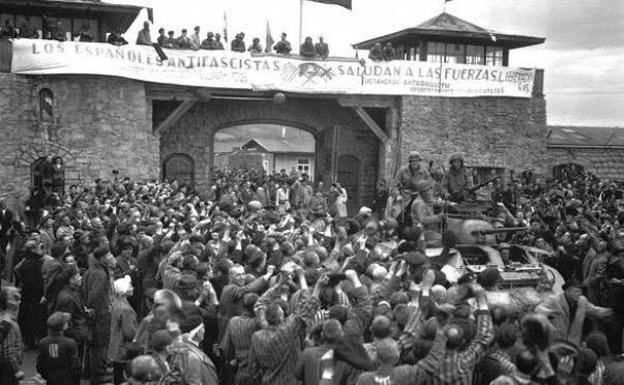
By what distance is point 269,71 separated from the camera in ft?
81.4

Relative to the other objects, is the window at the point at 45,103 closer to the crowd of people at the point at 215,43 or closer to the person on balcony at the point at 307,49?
the crowd of people at the point at 215,43

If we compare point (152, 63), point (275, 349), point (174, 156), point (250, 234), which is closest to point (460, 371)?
point (275, 349)

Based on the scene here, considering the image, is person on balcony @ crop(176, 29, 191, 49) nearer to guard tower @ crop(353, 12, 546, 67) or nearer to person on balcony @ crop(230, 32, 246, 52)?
person on balcony @ crop(230, 32, 246, 52)

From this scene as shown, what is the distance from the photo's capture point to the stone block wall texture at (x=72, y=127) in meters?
22.9

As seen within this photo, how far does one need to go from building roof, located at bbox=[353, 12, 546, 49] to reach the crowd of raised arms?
12.6 m

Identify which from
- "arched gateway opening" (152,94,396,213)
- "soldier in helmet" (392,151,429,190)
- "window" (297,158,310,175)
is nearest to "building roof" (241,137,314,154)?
"window" (297,158,310,175)

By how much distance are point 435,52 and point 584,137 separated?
31.8ft

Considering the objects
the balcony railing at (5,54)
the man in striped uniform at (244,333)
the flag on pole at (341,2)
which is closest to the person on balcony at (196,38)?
the flag on pole at (341,2)

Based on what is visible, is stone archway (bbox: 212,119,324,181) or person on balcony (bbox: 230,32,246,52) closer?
person on balcony (bbox: 230,32,246,52)

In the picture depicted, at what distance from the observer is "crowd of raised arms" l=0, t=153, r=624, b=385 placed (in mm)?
6500

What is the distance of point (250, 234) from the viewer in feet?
44.1

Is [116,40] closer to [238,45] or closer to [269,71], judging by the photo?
[238,45]

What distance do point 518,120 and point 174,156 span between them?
12.2 metres

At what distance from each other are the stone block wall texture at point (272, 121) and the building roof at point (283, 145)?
22635mm
